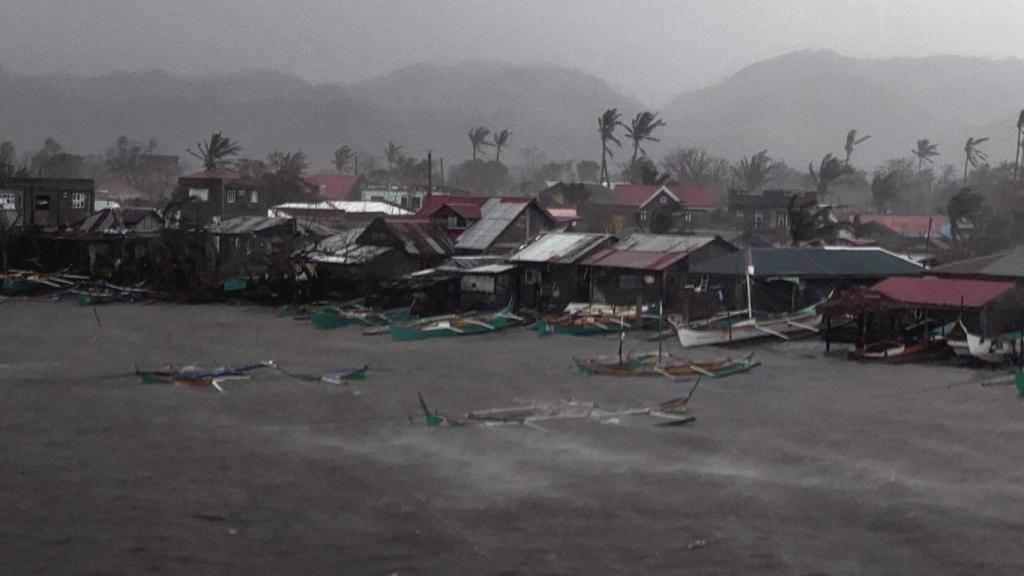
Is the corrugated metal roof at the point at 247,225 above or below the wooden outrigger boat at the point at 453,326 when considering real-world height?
above

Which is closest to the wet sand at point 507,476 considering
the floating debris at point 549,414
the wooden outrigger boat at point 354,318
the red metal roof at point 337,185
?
the floating debris at point 549,414

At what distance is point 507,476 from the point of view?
16.8 metres

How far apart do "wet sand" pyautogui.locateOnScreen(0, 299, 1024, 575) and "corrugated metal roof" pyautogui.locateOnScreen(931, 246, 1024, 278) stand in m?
5.22

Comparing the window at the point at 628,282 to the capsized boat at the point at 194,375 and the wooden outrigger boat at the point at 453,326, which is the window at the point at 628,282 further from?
the capsized boat at the point at 194,375

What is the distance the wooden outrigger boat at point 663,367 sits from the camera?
25.8 meters

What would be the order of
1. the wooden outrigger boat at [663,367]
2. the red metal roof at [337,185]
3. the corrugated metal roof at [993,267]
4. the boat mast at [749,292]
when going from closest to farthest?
the wooden outrigger boat at [663,367], the corrugated metal roof at [993,267], the boat mast at [749,292], the red metal roof at [337,185]

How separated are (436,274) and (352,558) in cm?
2716

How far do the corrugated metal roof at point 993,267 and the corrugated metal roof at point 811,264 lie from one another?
2.53m

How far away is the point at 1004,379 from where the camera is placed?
25188mm

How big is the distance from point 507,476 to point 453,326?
17.6m

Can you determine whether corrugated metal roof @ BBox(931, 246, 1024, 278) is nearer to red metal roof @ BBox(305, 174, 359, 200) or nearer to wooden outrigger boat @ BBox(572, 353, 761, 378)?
wooden outrigger boat @ BBox(572, 353, 761, 378)

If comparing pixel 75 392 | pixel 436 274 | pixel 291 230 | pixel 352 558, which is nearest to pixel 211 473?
pixel 352 558

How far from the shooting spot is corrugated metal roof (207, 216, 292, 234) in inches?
2081

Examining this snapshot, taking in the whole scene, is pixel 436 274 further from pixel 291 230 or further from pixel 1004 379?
pixel 1004 379
